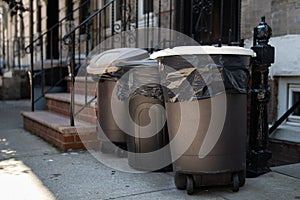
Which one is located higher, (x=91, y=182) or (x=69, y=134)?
(x=69, y=134)

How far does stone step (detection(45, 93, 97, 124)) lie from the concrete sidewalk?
635mm

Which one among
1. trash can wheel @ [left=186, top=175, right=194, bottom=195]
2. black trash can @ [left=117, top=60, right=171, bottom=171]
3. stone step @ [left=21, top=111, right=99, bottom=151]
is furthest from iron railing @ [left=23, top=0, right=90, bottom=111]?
trash can wheel @ [left=186, top=175, right=194, bottom=195]

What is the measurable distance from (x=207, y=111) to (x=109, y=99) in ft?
5.32

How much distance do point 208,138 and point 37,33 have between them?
38.0 ft

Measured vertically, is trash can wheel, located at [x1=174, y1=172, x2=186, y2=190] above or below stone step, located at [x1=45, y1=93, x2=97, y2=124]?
below

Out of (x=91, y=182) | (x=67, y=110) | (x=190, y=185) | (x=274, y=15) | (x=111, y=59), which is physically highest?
(x=274, y=15)

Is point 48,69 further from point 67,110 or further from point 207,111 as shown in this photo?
point 207,111

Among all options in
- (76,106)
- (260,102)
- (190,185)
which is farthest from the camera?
(76,106)

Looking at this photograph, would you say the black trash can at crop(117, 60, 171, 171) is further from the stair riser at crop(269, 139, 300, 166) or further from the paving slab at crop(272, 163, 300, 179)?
the stair riser at crop(269, 139, 300, 166)

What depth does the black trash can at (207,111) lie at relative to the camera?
277 cm

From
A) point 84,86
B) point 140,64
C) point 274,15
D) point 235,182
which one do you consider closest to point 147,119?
point 140,64

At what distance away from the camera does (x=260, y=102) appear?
3461 mm

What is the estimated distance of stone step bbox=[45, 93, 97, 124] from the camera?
4.90 m

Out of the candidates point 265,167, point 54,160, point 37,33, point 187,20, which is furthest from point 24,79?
point 265,167
